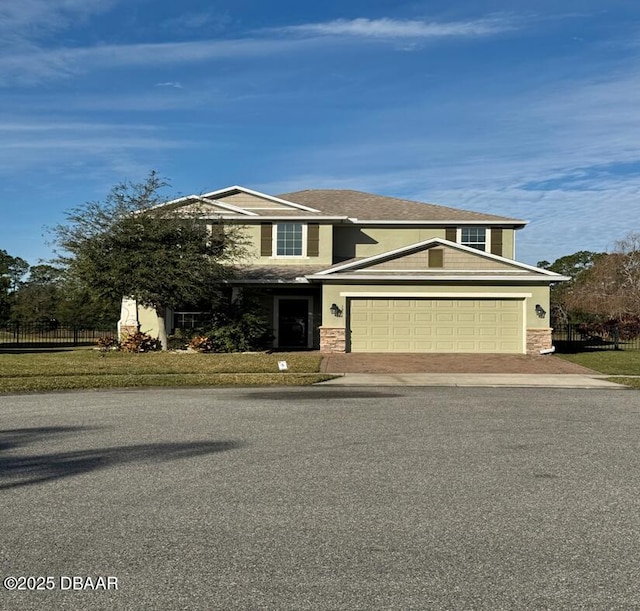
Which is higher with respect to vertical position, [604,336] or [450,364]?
[604,336]

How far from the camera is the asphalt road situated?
13.8 feet

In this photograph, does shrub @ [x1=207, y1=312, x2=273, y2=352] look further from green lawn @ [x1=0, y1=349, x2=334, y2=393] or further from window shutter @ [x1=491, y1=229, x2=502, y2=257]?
window shutter @ [x1=491, y1=229, x2=502, y2=257]

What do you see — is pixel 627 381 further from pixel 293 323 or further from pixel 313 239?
pixel 313 239

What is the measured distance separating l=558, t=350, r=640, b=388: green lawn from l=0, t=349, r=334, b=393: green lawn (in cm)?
787

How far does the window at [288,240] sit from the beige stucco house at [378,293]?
0.14 ft

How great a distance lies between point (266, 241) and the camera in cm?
2889

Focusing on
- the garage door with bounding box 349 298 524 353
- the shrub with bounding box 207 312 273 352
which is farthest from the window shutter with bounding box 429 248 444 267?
the shrub with bounding box 207 312 273 352

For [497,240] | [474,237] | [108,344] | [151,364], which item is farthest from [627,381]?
[108,344]

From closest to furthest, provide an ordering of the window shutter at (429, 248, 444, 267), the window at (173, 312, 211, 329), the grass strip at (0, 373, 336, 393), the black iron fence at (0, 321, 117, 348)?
the grass strip at (0, 373, 336, 393) < the window shutter at (429, 248, 444, 267) < the window at (173, 312, 211, 329) < the black iron fence at (0, 321, 117, 348)

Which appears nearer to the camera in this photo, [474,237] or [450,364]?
[450,364]

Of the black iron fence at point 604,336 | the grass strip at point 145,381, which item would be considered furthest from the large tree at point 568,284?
the grass strip at point 145,381

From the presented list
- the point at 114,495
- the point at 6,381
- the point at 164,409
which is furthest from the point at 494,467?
the point at 6,381

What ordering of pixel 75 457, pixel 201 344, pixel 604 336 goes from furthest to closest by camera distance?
pixel 604 336 < pixel 201 344 < pixel 75 457

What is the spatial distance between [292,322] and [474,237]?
9.13m
